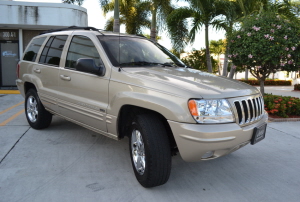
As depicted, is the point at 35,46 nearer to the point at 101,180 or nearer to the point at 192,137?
the point at 101,180

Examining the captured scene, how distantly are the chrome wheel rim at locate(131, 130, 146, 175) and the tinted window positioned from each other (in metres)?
1.12

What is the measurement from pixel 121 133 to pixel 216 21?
418 inches

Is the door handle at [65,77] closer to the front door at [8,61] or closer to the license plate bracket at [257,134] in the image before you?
the license plate bracket at [257,134]

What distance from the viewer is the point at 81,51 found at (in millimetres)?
4145

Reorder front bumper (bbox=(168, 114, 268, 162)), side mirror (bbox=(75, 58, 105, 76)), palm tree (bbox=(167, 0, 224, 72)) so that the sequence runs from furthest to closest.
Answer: palm tree (bbox=(167, 0, 224, 72))
side mirror (bbox=(75, 58, 105, 76))
front bumper (bbox=(168, 114, 268, 162))

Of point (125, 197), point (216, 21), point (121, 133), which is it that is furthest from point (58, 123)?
point (216, 21)

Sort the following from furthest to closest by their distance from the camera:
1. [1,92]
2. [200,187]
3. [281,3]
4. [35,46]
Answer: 1. [281,3]
2. [1,92]
3. [35,46]
4. [200,187]

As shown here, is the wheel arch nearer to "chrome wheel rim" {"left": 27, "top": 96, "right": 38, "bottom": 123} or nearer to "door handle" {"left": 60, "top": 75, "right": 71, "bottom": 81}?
"door handle" {"left": 60, "top": 75, "right": 71, "bottom": 81}

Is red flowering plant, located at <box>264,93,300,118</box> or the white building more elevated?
the white building

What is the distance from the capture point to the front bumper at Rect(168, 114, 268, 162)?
2746 millimetres

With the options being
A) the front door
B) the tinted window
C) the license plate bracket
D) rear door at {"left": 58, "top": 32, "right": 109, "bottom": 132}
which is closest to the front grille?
the license plate bracket

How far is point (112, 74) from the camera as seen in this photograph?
3.52 meters

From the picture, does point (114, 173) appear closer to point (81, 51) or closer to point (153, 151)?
point (153, 151)

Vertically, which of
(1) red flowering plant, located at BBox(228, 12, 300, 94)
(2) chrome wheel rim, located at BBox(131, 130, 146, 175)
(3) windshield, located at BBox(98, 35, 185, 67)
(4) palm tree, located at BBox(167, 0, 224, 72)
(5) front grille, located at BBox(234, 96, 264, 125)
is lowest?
(2) chrome wheel rim, located at BBox(131, 130, 146, 175)
